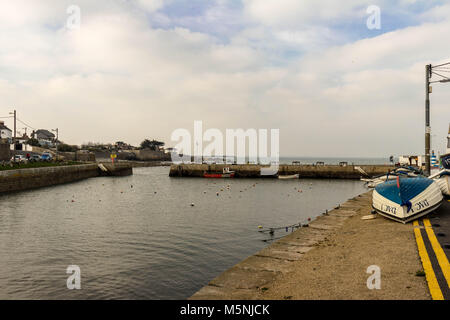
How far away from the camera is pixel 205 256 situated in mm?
15172

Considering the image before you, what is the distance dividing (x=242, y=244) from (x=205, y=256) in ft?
9.55

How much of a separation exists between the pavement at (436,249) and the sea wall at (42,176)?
46477mm

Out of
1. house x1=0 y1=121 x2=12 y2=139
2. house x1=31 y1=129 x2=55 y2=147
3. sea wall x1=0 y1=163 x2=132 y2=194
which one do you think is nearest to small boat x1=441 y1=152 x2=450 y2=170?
sea wall x1=0 y1=163 x2=132 y2=194

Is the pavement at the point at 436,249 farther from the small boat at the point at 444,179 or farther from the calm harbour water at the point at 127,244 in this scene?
the calm harbour water at the point at 127,244

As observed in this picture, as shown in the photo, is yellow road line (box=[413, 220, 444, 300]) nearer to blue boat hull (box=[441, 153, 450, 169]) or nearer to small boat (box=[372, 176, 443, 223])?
small boat (box=[372, 176, 443, 223])

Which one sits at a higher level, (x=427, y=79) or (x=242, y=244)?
(x=427, y=79)

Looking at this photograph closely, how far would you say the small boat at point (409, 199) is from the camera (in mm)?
13508

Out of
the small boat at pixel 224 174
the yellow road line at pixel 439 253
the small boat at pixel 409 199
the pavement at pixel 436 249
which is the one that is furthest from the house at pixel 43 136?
the yellow road line at pixel 439 253

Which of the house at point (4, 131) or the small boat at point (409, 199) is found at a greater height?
the house at point (4, 131)

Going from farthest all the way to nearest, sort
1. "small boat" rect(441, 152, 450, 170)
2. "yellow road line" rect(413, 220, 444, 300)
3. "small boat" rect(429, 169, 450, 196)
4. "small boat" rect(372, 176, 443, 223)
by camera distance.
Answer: "small boat" rect(441, 152, 450, 170)
"small boat" rect(429, 169, 450, 196)
"small boat" rect(372, 176, 443, 223)
"yellow road line" rect(413, 220, 444, 300)

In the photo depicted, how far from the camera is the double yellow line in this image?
6937 mm

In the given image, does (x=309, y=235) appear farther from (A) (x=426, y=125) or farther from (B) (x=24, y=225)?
(B) (x=24, y=225)

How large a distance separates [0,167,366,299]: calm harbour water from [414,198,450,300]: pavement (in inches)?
298
